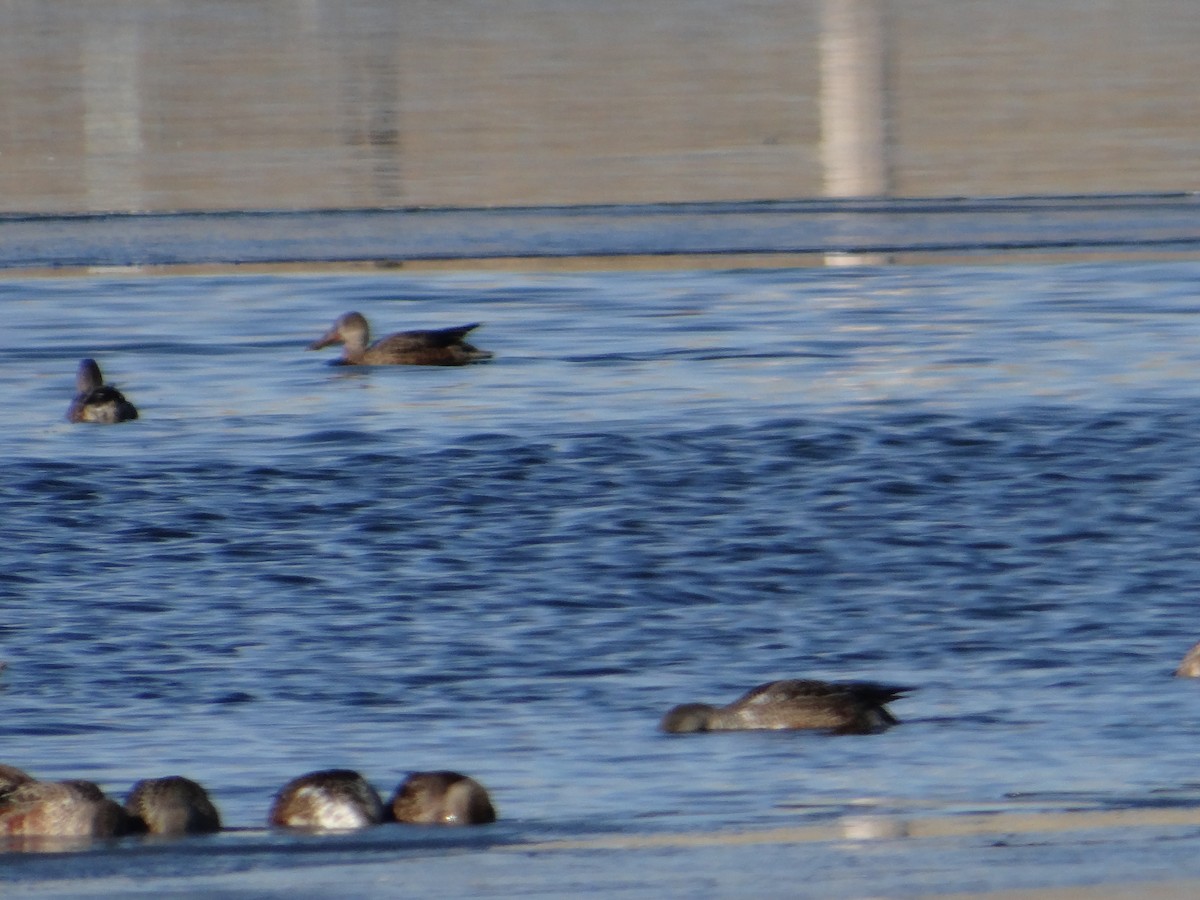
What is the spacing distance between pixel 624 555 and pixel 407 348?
4461 millimetres

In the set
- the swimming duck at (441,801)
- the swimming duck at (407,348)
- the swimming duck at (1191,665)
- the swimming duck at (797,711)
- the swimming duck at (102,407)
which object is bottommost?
the swimming duck at (441,801)

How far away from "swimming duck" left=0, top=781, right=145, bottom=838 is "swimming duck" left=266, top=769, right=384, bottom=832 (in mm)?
323

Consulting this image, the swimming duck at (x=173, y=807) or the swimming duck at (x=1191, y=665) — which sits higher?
the swimming duck at (x=1191, y=665)

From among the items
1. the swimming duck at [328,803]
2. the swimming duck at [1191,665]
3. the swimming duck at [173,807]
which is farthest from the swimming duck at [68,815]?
the swimming duck at [1191,665]

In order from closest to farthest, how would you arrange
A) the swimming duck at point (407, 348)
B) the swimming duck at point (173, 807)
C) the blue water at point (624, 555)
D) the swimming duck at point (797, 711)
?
the swimming duck at point (173, 807) → the blue water at point (624, 555) → the swimming duck at point (797, 711) → the swimming duck at point (407, 348)

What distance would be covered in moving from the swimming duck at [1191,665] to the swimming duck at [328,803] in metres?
2.36

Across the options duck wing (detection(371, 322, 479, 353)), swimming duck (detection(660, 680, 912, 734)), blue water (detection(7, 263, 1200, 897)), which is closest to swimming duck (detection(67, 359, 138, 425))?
blue water (detection(7, 263, 1200, 897))

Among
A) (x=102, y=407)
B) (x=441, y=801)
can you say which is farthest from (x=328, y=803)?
(x=102, y=407)

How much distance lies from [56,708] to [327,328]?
24.6 ft

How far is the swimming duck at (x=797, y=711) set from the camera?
6.68 metres

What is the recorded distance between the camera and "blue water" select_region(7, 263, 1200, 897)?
21.6 feet

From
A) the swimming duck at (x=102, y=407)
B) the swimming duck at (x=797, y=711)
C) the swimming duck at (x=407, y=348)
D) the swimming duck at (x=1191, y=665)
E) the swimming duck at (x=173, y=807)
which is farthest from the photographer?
the swimming duck at (x=407, y=348)

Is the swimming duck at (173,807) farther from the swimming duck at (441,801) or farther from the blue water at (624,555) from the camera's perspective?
the swimming duck at (441,801)

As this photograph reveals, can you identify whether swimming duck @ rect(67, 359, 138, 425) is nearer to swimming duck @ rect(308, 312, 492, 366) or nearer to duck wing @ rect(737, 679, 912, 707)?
swimming duck @ rect(308, 312, 492, 366)
